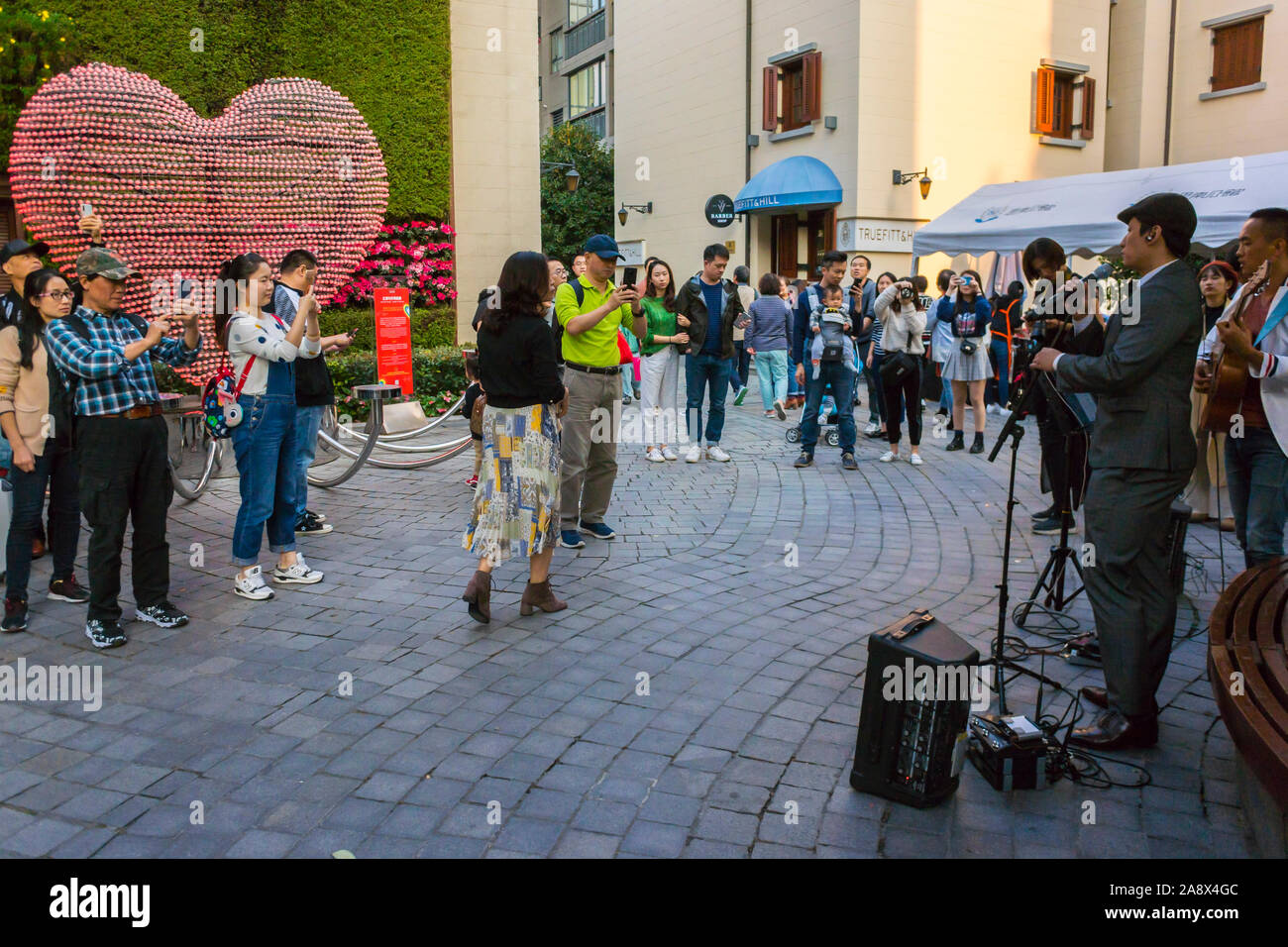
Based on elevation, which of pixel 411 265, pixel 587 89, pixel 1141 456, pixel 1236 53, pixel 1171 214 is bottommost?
pixel 1141 456

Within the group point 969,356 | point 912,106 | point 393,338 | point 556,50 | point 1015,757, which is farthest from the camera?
point 556,50

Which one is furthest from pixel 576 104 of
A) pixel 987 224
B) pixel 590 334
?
pixel 590 334

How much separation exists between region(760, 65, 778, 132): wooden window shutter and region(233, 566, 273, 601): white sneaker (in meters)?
18.8

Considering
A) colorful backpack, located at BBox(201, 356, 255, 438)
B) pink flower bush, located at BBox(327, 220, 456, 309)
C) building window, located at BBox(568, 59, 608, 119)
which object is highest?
building window, located at BBox(568, 59, 608, 119)

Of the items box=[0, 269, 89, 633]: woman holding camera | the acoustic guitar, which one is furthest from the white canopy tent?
box=[0, 269, 89, 633]: woman holding camera

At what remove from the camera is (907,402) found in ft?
33.4

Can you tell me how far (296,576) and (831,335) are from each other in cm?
588

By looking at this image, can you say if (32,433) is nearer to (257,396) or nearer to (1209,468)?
(257,396)

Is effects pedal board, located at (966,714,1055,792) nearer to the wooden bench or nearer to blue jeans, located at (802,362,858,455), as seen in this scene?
the wooden bench

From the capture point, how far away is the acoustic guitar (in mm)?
5008

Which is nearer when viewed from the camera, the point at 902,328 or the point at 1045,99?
the point at 902,328

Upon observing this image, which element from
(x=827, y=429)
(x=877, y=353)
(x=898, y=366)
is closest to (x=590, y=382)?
(x=898, y=366)

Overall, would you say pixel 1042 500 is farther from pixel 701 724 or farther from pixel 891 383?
pixel 701 724
